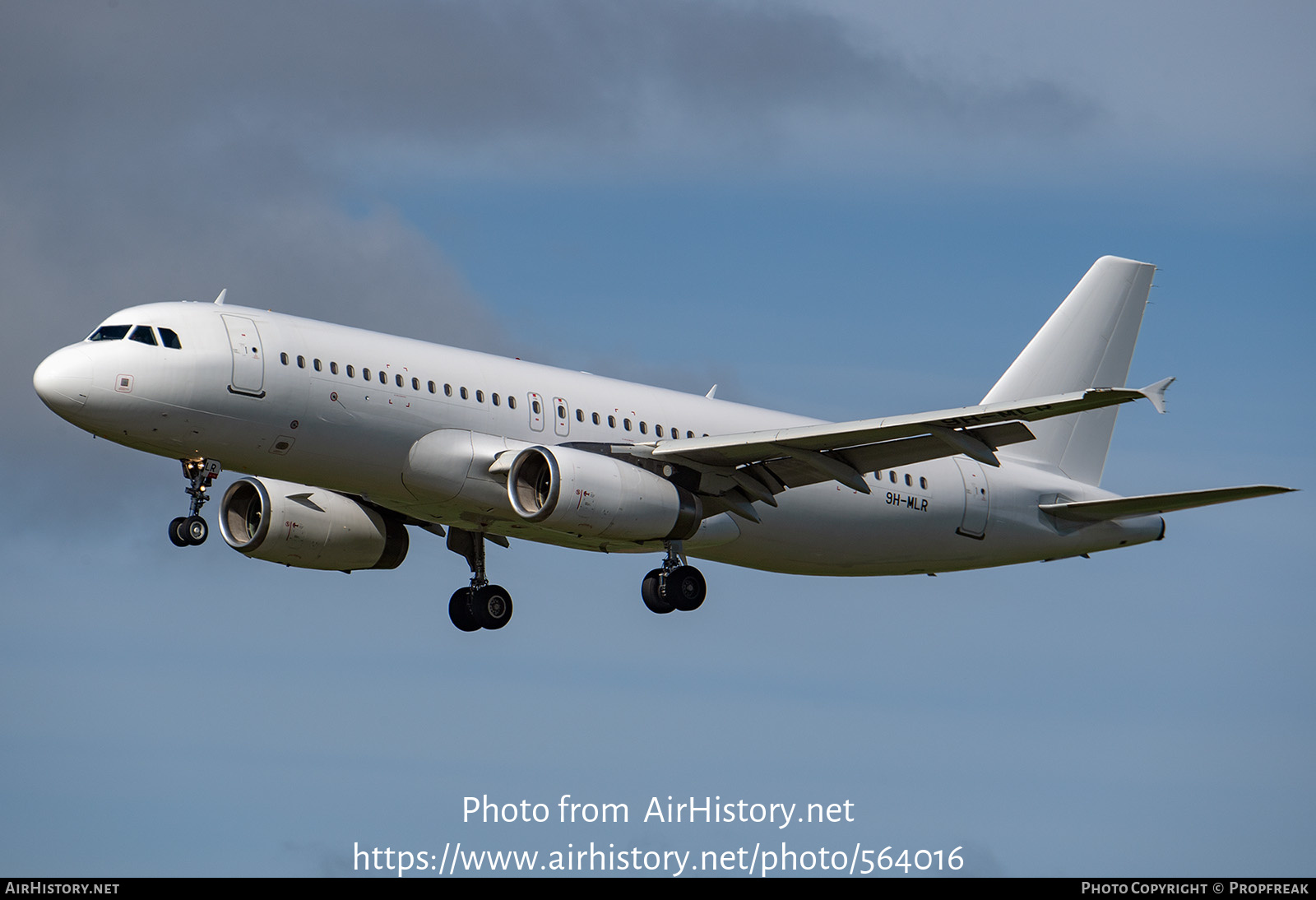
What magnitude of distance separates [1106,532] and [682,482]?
1366cm

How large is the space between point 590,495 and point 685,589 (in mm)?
3949

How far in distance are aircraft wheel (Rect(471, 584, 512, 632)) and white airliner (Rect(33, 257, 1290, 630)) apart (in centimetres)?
4

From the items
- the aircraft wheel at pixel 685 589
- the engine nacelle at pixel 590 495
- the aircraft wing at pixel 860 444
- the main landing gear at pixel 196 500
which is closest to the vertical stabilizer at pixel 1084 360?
the aircraft wing at pixel 860 444

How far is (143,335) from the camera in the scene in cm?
3444

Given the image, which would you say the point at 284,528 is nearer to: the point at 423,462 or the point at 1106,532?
the point at 423,462

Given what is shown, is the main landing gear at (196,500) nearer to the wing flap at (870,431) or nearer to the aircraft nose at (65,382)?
the aircraft nose at (65,382)

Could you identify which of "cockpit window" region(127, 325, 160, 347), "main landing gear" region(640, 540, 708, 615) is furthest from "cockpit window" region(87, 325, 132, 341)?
"main landing gear" region(640, 540, 708, 615)

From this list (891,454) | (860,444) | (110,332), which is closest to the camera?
(110,332)

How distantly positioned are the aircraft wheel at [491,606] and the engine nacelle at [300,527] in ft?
8.94

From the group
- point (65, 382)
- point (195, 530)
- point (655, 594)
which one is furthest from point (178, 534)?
point (655, 594)

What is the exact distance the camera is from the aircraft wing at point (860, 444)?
1333 inches

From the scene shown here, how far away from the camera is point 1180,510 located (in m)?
42.3

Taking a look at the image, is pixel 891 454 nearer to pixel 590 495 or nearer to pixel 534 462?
pixel 590 495

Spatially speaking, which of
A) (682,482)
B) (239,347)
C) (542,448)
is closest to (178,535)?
(239,347)
